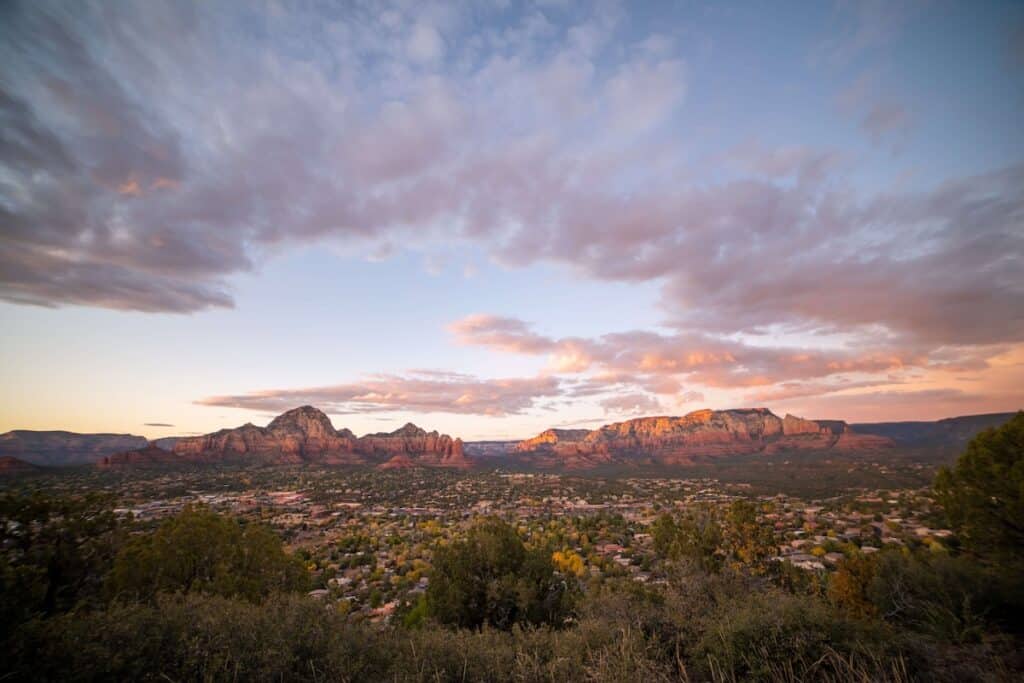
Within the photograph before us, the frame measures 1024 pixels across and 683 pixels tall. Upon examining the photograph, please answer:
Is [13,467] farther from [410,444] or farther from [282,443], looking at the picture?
[410,444]

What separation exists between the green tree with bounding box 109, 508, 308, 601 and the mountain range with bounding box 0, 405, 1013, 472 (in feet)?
342


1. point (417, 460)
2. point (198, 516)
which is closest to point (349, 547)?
point (198, 516)

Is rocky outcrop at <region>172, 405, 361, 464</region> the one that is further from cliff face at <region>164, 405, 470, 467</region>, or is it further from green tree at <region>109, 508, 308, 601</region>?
green tree at <region>109, 508, 308, 601</region>

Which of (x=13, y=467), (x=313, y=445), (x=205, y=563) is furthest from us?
(x=313, y=445)

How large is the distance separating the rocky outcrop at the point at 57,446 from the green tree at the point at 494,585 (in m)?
156

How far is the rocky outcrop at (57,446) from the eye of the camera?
402 ft

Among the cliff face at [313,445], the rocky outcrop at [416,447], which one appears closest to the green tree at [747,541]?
the cliff face at [313,445]

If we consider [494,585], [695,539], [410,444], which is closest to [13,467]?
[410,444]

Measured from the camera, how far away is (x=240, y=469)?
97.4 metres

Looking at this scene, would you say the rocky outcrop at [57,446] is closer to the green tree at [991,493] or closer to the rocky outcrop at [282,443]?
the rocky outcrop at [282,443]

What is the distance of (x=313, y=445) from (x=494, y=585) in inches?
5657

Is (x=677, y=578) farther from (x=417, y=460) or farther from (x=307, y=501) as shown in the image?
(x=417, y=460)

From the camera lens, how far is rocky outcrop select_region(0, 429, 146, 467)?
122 metres

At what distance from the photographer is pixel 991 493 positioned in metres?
17.3
